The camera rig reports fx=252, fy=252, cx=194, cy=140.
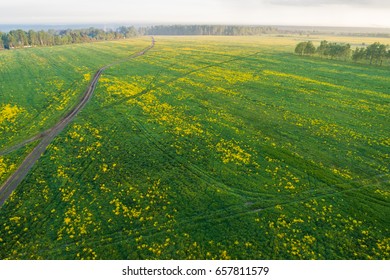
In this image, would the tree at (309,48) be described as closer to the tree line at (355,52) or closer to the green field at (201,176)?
the tree line at (355,52)

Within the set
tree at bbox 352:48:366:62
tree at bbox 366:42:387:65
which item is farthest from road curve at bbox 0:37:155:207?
tree at bbox 366:42:387:65

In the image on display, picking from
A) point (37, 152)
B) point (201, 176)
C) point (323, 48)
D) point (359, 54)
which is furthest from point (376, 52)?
point (37, 152)


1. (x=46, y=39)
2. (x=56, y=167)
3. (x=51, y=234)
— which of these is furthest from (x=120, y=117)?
(x=46, y=39)

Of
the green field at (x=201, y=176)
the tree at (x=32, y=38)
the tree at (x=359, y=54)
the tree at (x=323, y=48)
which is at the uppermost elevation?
the tree at (x=32, y=38)

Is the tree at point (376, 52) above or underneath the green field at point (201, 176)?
above

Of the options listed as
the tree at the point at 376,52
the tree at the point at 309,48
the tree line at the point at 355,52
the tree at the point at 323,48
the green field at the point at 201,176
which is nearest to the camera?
the green field at the point at 201,176

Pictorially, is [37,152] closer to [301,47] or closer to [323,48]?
[323,48]

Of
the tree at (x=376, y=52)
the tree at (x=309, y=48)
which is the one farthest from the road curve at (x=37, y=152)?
the tree at (x=376, y=52)
